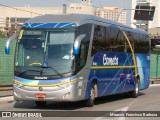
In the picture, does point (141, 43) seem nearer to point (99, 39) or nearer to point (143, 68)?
point (143, 68)

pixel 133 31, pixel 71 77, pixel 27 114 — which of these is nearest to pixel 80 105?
pixel 71 77

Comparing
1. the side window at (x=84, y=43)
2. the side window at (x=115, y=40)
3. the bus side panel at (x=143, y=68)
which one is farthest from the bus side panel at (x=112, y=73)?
the bus side panel at (x=143, y=68)

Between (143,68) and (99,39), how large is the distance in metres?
7.32

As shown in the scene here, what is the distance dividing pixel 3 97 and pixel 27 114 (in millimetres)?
5069

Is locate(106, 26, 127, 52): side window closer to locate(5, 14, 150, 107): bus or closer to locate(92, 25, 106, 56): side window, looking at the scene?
locate(92, 25, 106, 56): side window

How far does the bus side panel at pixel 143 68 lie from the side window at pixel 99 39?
526 cm

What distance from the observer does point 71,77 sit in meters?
14.9

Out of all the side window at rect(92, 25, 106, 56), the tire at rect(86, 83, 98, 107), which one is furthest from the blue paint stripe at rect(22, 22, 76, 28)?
the tire at rect(86, 83, 98, 107)

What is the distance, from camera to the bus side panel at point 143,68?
23.1 meters

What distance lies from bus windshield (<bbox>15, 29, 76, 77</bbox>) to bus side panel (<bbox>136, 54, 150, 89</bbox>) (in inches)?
322

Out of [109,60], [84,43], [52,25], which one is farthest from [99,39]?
[52,25]

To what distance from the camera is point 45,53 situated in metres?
15.1

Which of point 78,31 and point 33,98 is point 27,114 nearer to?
point 33,98

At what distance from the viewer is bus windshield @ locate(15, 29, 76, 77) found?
15.0 m
